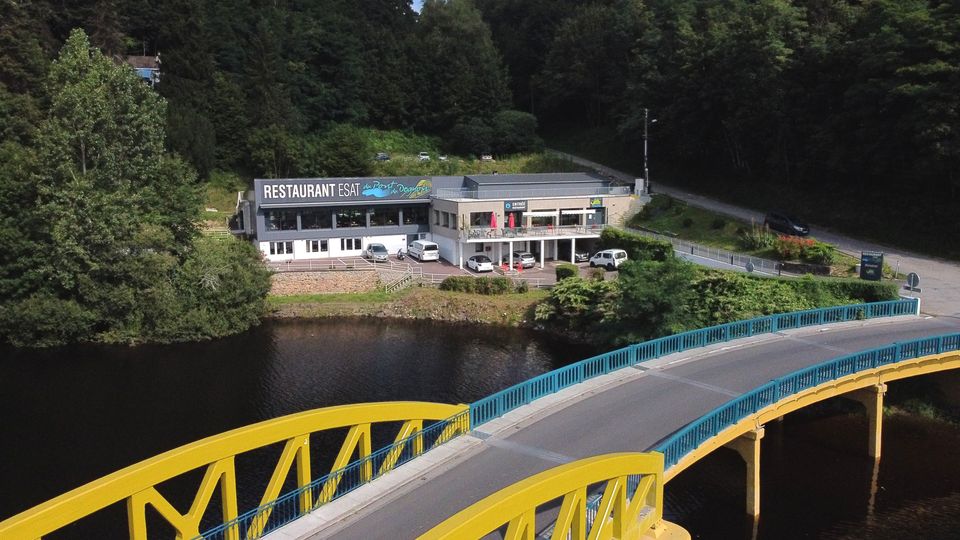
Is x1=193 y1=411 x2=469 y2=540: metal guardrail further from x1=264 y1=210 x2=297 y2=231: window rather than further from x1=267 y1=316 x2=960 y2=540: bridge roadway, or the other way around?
x1=264 y1=210 x2=297 y2=231: window

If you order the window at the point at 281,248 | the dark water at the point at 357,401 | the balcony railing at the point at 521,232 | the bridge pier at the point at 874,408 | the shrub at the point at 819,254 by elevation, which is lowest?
the dark water at the point at 357,401

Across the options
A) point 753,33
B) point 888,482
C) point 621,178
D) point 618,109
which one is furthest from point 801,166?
point 888,482

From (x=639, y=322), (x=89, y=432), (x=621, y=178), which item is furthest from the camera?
(x=621, y=178)

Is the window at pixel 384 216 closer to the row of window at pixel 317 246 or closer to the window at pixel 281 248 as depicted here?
the row of window at pixel 317 246

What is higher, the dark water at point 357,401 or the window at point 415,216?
the window at point 415,216

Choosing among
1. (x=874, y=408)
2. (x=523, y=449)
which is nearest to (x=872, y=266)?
(x=874, y=408)

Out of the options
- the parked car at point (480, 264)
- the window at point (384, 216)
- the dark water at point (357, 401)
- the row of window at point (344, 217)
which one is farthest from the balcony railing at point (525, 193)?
the dark water at point (357, 401)

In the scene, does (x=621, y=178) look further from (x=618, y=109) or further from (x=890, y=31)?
(x=890, y=31)

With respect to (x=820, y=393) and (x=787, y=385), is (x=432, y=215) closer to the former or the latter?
(x=820, y=393)
